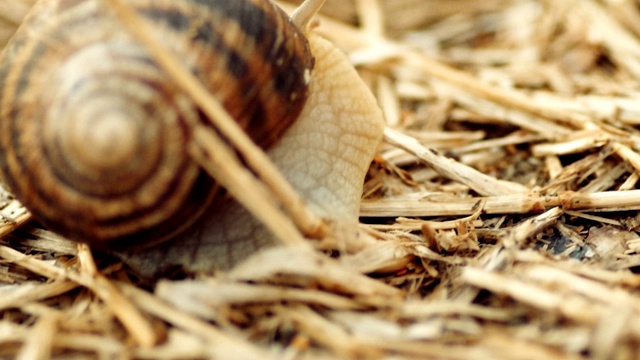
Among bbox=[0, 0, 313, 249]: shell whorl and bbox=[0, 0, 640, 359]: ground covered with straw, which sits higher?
bbox=[0, 0, 313, 249]: shell whorl

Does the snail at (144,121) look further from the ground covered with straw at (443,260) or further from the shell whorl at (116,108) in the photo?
the ground covered with straw at (443,260)

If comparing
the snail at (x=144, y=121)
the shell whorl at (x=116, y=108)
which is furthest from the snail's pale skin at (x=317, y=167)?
the shell whorl at (x=116, y=108)

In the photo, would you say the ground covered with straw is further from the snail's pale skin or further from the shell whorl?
the shell whorl

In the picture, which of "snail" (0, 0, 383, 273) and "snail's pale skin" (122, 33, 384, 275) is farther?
"snail's pale skin" (122, 33, 384, 275)

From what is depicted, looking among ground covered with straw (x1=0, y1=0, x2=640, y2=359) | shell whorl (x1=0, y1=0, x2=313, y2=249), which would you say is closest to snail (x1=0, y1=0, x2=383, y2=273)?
shell whorl (x1=0, y1=0, x2=313, y2=249)

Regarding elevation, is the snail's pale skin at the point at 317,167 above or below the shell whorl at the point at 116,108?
below

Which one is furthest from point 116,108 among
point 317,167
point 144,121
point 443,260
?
point 443,260

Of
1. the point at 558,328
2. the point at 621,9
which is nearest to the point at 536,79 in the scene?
the point at 621,9
